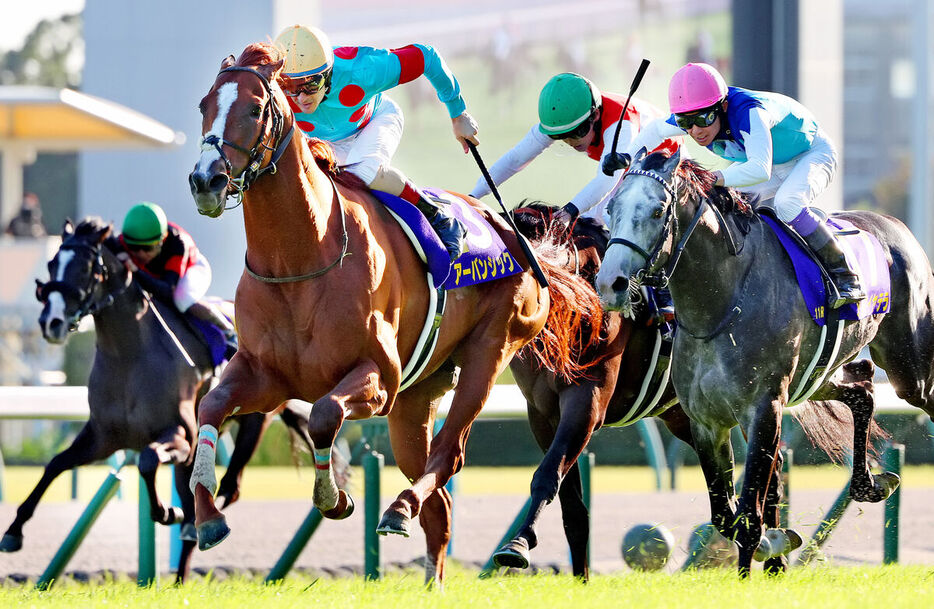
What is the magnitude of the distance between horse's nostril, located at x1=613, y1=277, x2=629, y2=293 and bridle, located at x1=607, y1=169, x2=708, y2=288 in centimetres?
7

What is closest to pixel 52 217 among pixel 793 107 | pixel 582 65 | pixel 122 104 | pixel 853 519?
pixel 122 104

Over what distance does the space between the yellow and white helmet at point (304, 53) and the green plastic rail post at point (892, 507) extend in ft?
11.6

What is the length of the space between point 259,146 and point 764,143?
6.58ft

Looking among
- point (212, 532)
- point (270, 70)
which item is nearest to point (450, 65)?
point (270, 70)

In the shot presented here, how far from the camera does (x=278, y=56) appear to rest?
500cm

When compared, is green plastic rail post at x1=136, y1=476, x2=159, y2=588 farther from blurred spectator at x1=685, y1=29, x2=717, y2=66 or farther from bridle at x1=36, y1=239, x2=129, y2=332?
blurred spectator at x1=685, y1=29, x2=717, y2=66

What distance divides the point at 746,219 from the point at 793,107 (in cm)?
56

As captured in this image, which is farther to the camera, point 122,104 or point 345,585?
point 122,104

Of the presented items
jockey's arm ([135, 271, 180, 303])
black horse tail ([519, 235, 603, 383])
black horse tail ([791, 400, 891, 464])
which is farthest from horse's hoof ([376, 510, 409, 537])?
jockey's arm ([135, 271, 180, 303])

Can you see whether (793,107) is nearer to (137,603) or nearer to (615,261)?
(615,261)

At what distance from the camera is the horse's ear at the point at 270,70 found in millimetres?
4859

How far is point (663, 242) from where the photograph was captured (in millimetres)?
5434

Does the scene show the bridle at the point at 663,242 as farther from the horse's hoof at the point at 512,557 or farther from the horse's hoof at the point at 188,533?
the horse's hoof at the point at 188,533

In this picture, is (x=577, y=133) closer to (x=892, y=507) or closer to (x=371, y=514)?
(x=371, y=514)
